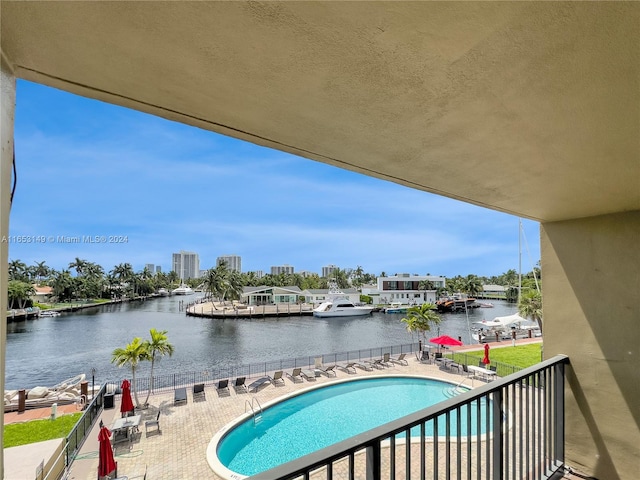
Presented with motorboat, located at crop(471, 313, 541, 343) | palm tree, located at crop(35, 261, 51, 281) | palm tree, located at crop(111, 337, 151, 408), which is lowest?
motorboat, located at crop(471, 313, 541, 343)

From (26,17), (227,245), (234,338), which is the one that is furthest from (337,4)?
(227,245)

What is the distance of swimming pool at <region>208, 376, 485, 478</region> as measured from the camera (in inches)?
294

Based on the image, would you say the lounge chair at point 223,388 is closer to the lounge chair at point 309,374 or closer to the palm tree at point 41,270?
the lounge chair at point 309,374

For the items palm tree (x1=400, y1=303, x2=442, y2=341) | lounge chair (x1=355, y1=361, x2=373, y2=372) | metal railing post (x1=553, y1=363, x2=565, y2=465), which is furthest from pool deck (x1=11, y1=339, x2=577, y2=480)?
metal railing post (x1=553, y1=363, x2=565, y2=465)

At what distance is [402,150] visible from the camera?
1.57m

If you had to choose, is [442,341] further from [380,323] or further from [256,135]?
[380,323]

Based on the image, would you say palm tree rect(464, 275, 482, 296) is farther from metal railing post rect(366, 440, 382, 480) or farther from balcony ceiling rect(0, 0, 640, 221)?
metal railing post rect(366, 440, 382, 480)

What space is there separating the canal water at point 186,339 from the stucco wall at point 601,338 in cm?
1674

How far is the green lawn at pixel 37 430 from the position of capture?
755 centimetres

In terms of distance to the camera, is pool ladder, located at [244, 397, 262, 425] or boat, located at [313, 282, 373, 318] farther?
boat, located at [313, 282, 373, 318]

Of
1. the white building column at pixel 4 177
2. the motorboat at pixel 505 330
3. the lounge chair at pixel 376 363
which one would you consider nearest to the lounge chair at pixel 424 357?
the lounge chair at pixel 376 363

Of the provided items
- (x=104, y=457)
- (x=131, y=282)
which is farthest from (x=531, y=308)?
(x=131, y=282)

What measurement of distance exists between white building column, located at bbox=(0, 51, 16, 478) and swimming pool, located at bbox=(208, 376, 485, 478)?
22.2ft

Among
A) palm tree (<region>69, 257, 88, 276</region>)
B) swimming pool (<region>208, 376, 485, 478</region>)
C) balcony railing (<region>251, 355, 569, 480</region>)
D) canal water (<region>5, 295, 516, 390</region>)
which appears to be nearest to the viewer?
balcony railing (<region>251, 355, 569, 480</region>)
